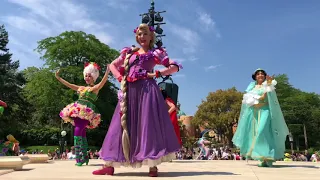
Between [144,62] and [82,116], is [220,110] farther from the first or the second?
[144,62]

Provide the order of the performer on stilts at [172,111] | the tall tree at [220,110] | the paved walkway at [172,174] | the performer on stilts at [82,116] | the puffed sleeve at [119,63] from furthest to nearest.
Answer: the tall tree at [220,110] → the performer on stilts at [172,111] → the performer on stilts at [82,116] → the puffed sleeve at [119,63] → the paved walkway at [172,174]

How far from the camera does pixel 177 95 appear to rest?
10.9 metres

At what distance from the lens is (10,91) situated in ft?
113

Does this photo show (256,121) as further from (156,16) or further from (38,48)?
(38,48)

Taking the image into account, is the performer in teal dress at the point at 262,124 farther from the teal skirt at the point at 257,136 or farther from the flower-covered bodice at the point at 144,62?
the flower-covered bodice at the point at 144,62

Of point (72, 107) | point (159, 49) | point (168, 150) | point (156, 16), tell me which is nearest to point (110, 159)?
point (168, 150)

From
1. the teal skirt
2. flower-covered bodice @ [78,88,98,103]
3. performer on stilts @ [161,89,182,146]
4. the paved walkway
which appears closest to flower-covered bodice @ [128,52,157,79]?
the paved walkway

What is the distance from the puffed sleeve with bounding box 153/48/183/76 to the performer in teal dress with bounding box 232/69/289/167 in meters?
3.61

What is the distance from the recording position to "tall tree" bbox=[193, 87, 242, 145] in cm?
4766

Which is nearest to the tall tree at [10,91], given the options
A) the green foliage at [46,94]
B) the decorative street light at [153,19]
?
the green foliage at [46,94]

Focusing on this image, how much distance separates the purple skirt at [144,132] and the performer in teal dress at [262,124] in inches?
139

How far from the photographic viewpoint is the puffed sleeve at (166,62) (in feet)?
16.8

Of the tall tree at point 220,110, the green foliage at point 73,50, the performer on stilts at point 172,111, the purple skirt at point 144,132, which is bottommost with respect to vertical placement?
the purple skirt at point 144,132

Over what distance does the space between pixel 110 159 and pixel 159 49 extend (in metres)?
1.87
